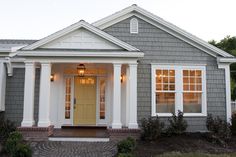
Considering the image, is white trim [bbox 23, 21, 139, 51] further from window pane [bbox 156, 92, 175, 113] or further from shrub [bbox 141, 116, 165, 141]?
shrub [bbox 141, 116, 165, 141]

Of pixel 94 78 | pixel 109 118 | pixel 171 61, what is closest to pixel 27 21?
pixel 94 78

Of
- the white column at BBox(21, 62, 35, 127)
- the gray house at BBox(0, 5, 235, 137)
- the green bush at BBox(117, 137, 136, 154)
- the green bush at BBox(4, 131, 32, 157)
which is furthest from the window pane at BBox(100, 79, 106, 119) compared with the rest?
the green bush at BBox(4, 131, 32, 157)

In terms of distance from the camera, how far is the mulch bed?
24.5 ft

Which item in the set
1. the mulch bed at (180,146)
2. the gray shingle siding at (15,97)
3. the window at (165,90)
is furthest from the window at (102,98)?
the mulch bed at (180,146)

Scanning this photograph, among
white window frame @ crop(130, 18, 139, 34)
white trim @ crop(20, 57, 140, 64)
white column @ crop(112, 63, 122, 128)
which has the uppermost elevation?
white window frame @ crop(130, 18, 139, 34)

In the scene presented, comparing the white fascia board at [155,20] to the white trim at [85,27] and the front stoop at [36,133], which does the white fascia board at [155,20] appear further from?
the front stoop at [36,133]

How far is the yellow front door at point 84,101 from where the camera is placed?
1093cm

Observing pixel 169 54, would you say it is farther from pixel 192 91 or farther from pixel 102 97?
pixel 102 97

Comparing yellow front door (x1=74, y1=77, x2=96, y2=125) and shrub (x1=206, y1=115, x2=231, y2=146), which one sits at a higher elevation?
yellow front door (x1=74, y1=77, x2=96, y2=125)

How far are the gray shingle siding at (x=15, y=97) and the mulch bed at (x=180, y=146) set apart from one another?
192 inches

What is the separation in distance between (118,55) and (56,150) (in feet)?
12.6

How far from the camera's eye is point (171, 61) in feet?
33.6

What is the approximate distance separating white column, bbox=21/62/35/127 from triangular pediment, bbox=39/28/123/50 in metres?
1.45

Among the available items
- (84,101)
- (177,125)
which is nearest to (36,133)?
(84,101)
